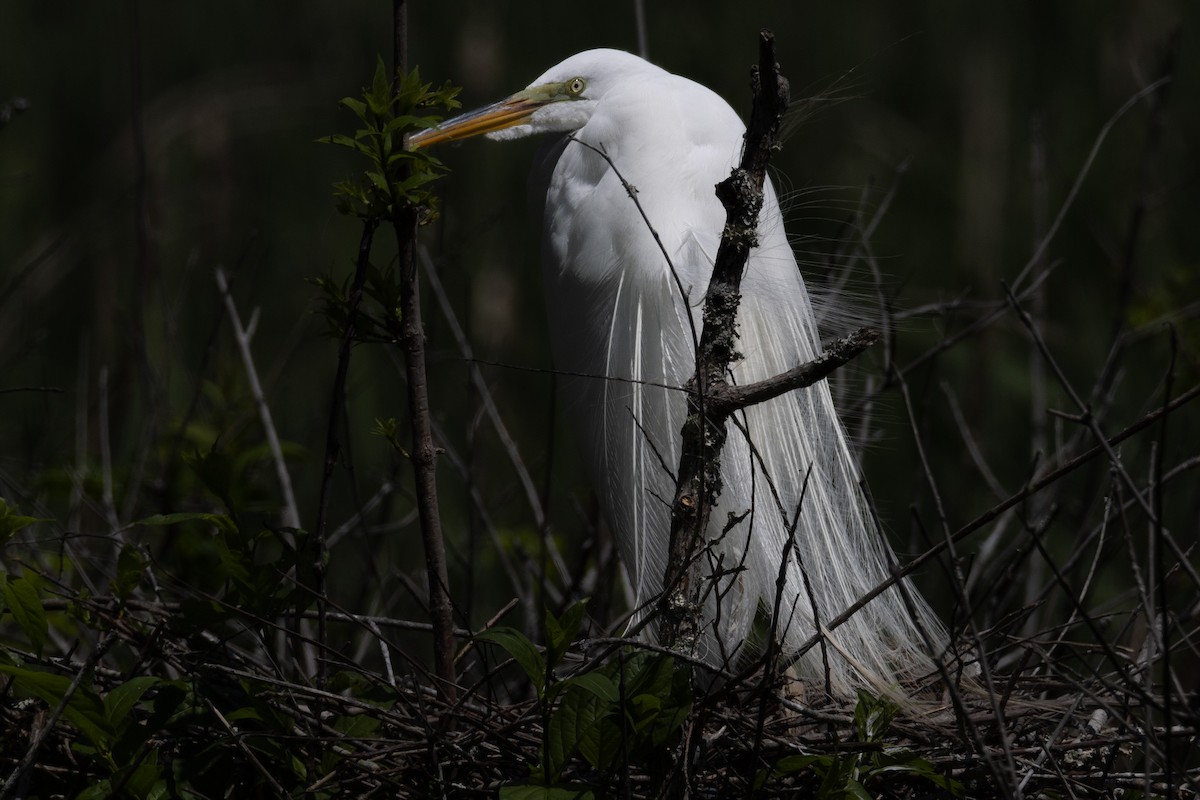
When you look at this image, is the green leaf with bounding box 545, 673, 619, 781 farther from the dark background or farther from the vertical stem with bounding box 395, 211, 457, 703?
the dark background

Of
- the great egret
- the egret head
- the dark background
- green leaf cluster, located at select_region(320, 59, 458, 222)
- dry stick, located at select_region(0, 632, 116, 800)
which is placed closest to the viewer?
dry stick, located at select_region(0, 632, 116, 800)

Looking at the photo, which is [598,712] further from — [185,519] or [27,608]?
[27,608]

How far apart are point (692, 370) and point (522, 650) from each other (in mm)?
595

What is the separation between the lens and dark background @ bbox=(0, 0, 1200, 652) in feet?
12.2

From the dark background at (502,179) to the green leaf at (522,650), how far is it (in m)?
2.15

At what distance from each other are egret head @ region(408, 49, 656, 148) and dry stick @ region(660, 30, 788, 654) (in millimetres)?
788

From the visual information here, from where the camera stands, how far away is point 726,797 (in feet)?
4.55

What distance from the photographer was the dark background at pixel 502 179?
3.71m

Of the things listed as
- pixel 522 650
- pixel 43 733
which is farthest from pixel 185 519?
pixel 522 650

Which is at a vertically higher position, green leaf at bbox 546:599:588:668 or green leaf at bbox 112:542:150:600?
green leaf at bbox 112:542:150:600

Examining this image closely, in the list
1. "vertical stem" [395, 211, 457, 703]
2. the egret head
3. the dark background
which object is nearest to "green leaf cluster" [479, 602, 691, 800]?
"vertical stem" [395, 211, 457, 703]

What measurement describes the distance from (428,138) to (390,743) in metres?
1.03

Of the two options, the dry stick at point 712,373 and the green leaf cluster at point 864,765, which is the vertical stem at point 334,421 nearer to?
the dry stick at point 712,373

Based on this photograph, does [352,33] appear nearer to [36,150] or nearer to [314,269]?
[36,150]
